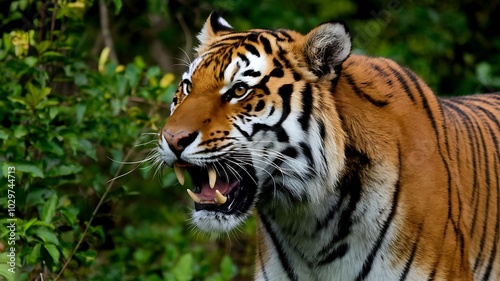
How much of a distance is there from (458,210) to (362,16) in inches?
209

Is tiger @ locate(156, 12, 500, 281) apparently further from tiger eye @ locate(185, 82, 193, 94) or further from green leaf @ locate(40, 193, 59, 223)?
green leaf @ locate(40, 193, 59, 223)

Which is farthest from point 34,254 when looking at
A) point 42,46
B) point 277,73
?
point 277,73

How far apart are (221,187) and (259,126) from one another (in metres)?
0.28

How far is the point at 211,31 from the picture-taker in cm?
396

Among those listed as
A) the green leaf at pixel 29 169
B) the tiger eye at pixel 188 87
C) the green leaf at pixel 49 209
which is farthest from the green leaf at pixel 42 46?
the tiger eye at pixel 188 87

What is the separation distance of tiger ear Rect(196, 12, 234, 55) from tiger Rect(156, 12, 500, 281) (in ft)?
0.05

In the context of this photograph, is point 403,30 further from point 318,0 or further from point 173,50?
point 173,50

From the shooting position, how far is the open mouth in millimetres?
3459

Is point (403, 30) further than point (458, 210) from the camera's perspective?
Yes

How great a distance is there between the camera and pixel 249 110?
3.45m

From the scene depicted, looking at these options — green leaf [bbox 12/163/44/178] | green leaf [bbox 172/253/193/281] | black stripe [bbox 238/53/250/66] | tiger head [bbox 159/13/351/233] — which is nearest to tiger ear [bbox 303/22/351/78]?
tiger head [bbox 159/13/351/233]

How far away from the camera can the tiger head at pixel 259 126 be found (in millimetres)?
3410

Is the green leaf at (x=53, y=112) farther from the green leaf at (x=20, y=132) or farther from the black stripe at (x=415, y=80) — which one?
the black stripe at (x=415, y=80)

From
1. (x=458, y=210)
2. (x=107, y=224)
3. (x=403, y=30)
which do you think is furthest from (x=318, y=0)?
(x=458, y=210)
